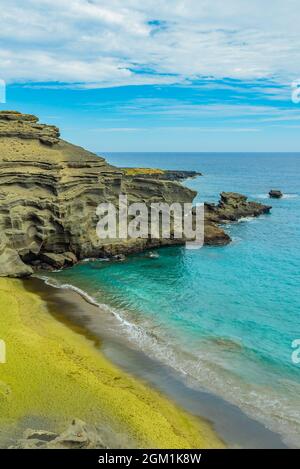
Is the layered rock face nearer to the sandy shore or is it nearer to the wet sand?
the wet sand

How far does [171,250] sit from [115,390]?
37369mm

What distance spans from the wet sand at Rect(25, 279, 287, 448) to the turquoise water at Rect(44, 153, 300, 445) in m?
0.77

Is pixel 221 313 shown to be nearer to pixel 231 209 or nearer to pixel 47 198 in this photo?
pixel 47 198

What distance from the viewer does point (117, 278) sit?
5150 centimetres

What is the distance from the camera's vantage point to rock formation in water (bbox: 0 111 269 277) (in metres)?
52.1

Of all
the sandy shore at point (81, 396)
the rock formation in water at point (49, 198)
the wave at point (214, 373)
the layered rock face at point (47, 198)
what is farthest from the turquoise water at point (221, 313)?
the sandy shore at point (81, 396)

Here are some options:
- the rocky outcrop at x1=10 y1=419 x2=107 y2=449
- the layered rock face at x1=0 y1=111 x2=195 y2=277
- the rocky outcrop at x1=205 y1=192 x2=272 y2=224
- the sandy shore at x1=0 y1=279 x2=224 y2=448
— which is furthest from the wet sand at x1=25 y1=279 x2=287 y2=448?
the rocky outcrop at x1=205 y1=192 x2=272 y2=224

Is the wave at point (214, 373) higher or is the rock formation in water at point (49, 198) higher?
the rock formation in water at point (49, 198)

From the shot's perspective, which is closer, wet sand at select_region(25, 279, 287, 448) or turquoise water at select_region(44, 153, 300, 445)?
wet sand at select_region(25, 279, 287, 448)

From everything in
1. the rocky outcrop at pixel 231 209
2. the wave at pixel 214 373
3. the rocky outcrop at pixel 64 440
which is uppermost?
the rocky outcrop at pixel 231 209

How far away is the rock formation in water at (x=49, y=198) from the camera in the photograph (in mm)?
52062

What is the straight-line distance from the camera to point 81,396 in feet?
84.2

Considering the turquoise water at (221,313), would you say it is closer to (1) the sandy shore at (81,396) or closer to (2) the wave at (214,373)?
(2) the wave at (214,373)

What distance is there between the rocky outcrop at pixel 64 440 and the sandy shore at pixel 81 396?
2.08 meters
